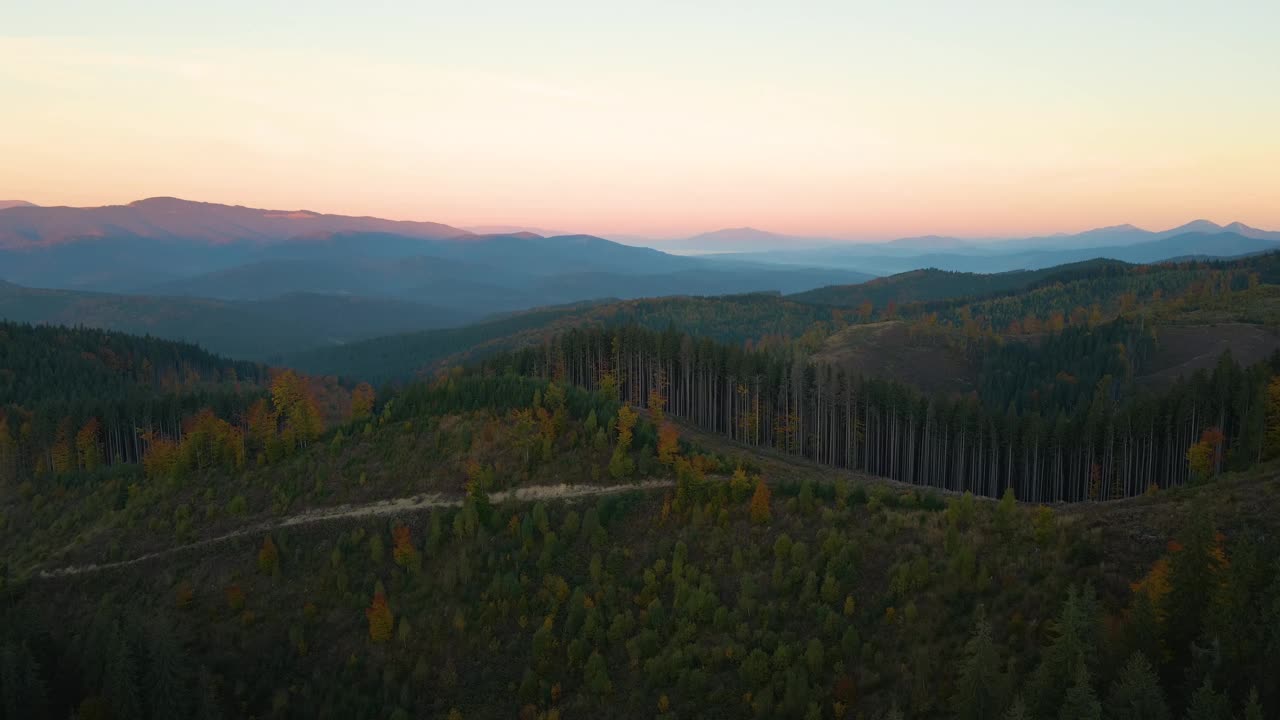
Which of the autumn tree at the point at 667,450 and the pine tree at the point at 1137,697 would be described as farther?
the autumn tree at the point at 667,450

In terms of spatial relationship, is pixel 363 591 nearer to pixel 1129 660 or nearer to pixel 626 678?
pixel 626 678

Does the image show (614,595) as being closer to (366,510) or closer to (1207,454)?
(366,510)

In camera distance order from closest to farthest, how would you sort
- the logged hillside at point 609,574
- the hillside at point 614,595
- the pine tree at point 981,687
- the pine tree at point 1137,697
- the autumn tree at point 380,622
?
1. the pine tree at point 1137,697
2. the pine tree at point 981,687
3. the hillside at point 614,595
4. the logged hillside at point 609,574
5. the autumn tree at point 380,622

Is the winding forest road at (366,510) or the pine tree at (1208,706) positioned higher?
the pine tree at (1208,706)

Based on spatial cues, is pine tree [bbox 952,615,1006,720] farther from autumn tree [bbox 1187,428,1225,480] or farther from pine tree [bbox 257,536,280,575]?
pine tree [bbox 257,536,280,575]

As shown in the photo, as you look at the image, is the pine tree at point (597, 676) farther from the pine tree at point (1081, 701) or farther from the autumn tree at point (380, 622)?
the pine tree at point (1081, 701)

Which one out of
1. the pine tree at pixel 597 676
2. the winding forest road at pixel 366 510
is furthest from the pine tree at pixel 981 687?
the winding forest road at pixel 366 510
